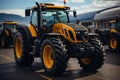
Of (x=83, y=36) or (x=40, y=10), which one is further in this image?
(x=40, y=10)

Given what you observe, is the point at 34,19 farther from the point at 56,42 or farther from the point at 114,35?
the point at 114,35

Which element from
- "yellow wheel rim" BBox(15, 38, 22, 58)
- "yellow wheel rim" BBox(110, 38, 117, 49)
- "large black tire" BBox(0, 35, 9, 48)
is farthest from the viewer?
"large black tire" BBox(0, 35, 9, 48)

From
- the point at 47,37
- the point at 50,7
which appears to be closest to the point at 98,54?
the point at 47,37

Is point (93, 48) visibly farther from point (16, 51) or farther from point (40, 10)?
point (16, 51)

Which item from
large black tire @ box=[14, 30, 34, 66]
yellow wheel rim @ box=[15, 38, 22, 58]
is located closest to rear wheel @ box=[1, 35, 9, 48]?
yellow wheel rim @ box=[15, 38, 22, 58]

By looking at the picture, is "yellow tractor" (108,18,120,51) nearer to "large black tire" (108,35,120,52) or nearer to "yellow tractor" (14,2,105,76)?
"large black tire" (108,35,120,52)

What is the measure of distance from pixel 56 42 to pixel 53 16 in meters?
2.02

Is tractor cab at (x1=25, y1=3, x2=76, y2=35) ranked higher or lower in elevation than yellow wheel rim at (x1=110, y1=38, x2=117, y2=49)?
higher

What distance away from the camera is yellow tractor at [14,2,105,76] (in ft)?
27.3

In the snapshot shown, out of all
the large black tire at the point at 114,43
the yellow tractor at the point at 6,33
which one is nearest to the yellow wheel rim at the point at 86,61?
the large black tire at the point at 114,43

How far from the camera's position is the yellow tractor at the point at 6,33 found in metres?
21.7

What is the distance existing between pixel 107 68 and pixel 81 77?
2074 mm

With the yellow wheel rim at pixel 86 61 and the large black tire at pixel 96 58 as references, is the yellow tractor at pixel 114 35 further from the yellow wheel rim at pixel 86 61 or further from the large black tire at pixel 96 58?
the large black tire at pixel 96 58

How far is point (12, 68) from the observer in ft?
33.1
